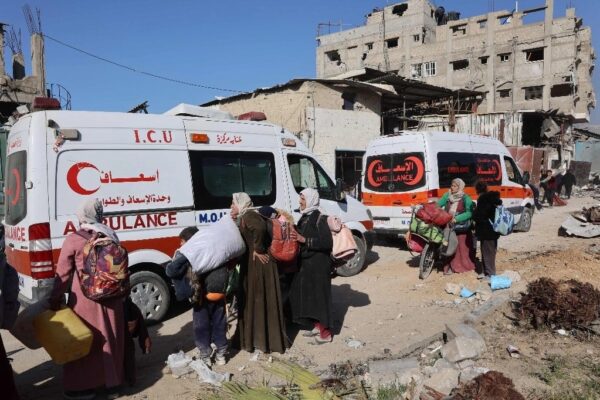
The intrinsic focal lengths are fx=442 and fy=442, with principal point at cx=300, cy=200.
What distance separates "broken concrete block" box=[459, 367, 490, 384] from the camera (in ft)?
11.7

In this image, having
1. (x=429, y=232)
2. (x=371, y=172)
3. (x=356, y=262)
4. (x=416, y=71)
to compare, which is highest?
(x=416, y=71)

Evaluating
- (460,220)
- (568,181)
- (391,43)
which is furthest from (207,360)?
(391,43)

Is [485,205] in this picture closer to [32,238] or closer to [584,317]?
[584,317]

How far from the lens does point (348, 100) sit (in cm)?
1719

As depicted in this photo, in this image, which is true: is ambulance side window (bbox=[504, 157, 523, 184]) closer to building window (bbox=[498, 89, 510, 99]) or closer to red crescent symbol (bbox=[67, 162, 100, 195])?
red crescent symbol (bbox=[67, 162, 100, 195])

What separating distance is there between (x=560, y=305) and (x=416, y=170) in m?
4.81

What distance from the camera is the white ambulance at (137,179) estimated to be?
4652mm

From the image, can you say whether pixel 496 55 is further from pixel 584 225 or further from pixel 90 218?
pixel 90 218

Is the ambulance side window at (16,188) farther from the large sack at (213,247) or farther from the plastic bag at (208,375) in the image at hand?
the plastic bag at (208,375)

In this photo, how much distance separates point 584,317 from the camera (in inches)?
188

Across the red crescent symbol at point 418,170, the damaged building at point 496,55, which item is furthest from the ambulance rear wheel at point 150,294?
the damaged building at point 496,55

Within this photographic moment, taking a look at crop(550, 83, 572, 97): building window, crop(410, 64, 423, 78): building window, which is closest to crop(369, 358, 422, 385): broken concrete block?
crop(550, 83, 572, 97): building window

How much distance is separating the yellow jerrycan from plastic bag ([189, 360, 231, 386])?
1.06 m

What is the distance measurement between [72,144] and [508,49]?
43.1 metres
